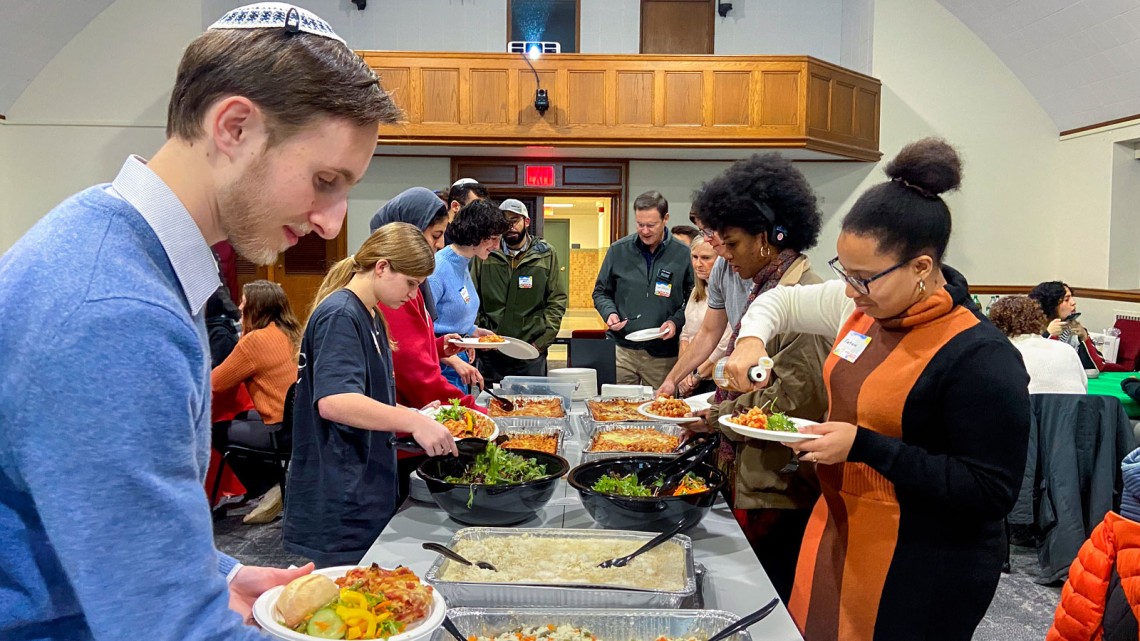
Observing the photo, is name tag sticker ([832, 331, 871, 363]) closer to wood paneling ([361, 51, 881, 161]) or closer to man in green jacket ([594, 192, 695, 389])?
man in green jacket ([594, 192, 695, 389])

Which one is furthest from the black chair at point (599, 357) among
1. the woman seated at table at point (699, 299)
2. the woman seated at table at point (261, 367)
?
the woman seated at table at point (261, 367)

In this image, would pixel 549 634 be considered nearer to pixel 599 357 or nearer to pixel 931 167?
pixel 931 167

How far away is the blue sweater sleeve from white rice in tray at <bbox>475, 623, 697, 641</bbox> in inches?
26.2

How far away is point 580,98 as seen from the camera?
28.5ft

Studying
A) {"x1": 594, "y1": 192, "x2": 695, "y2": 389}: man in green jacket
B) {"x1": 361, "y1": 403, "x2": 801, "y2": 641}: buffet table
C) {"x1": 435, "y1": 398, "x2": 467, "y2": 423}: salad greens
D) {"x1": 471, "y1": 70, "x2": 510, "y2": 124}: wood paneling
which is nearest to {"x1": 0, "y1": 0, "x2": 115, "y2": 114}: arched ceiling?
{"x1": 471, "y1": 70, "x2": 510, "y2": 124}: wood paneling

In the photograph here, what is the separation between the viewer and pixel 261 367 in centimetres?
395

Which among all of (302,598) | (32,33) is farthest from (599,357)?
(32,33)

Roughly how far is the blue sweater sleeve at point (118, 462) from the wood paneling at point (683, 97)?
27.9 feet

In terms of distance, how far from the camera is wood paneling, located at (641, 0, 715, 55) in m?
9.99

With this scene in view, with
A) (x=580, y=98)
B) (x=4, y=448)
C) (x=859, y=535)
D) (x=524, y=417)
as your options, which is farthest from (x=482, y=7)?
(x=4, y=448)

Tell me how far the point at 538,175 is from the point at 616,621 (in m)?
8.51

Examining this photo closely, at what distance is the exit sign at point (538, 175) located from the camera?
31.0 feet

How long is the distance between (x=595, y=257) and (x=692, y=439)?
25.6ft

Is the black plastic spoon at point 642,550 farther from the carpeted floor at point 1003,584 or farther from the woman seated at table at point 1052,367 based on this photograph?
the woman seated at table at point 1052,367
